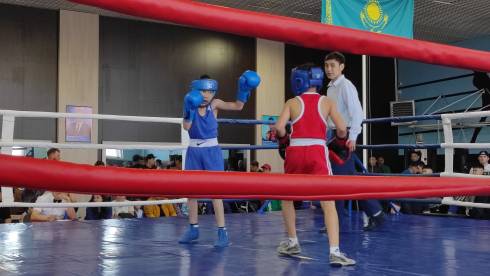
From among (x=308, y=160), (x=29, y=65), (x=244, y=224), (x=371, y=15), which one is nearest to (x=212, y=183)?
(x=308, y=160)

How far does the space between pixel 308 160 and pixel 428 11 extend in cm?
728

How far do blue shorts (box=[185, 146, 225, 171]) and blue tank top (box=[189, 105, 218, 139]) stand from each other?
7 centimetres

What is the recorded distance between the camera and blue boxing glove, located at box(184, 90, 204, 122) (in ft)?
8.95

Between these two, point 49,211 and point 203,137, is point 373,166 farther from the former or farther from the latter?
point 203,137

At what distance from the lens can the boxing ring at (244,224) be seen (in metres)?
0.95

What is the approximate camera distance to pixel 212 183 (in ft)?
3.24

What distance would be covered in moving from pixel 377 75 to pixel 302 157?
8.49m

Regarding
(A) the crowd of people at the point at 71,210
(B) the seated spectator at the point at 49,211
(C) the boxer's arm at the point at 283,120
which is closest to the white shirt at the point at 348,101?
(C) the boxer's arm at the point at 283,120

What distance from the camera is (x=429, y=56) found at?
3.88ft

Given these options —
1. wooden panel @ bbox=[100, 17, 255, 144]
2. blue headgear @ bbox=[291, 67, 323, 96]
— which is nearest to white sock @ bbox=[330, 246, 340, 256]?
blue headgear @ bbox=[291, 67, 323, 96]

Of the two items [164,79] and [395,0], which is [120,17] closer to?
[164,79]

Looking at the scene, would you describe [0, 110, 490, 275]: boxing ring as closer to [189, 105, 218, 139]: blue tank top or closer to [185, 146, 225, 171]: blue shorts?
[185, 146, 225, 171]: blue shorts

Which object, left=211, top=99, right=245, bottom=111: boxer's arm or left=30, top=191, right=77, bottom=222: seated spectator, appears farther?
left=30, top=191, right=77, bottom=222: seated spectator

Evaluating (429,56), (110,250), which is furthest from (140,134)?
(429,56)
